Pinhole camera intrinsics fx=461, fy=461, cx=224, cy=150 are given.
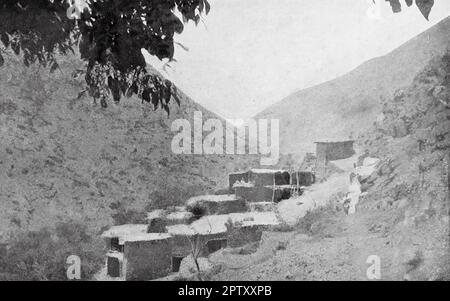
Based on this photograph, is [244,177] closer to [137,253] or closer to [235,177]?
[235,177]

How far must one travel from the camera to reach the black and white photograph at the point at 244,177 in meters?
6.70

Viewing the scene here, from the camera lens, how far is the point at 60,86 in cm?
1309

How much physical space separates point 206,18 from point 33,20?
4954mm

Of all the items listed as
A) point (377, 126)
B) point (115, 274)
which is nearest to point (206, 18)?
point (377, 126)

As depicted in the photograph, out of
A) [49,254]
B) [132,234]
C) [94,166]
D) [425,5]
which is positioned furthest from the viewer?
[94,166]

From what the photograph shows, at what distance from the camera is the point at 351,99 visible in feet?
33.2

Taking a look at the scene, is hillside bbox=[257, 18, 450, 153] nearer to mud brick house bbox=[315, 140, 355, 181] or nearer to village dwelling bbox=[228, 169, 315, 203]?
mud brick house bbox=[315, 140, 355, 181]

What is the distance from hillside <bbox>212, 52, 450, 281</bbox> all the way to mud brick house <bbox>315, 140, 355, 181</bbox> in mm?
1290

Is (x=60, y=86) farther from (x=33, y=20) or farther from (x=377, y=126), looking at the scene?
(x=33, y=20)

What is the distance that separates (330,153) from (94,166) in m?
5.15

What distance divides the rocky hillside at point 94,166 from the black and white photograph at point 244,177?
0.13 ft

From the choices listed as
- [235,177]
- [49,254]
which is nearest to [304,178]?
[235,177]

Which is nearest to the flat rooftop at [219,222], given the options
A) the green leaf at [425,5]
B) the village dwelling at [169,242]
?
the village dwelling at [169,242]

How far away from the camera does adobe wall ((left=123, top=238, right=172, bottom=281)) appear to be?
25.4 feet
